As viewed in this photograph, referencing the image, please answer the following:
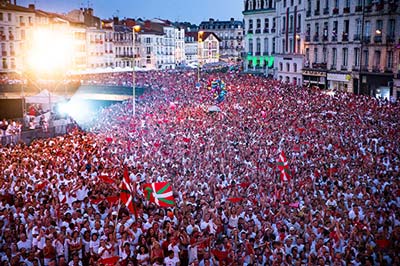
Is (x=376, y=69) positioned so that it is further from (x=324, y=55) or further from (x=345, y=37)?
(x=324, y=55)

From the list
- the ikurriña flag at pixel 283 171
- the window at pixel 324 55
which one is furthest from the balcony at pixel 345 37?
the ikurriña flag at pixel 283 171

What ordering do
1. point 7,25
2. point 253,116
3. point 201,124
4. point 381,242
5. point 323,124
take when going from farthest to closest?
1. point 7,25
2. point 253,116
3. point 201,124
4. point 323,124
5. point 381,242

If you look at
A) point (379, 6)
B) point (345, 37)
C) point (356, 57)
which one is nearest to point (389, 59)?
point (356, 57)

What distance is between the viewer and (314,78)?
51.1m

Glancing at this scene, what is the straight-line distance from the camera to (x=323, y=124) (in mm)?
24547

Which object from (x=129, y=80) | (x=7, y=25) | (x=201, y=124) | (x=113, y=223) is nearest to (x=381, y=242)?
(x=113, y=223)

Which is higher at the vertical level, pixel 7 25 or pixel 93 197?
pixel 7 25

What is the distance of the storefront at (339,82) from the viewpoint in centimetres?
4512

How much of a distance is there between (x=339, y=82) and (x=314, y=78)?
4434 millimetres

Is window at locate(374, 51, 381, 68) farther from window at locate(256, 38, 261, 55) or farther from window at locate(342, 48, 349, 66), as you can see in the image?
window at locate(256, 38, 261, 55)

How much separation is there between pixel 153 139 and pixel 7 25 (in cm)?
4958

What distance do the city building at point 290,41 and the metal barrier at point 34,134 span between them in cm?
3258

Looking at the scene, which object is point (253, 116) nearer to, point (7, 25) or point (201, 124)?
point (201, 124)

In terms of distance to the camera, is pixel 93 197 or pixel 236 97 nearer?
pixel 93 197
